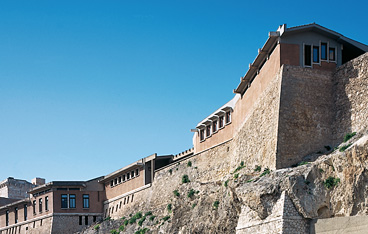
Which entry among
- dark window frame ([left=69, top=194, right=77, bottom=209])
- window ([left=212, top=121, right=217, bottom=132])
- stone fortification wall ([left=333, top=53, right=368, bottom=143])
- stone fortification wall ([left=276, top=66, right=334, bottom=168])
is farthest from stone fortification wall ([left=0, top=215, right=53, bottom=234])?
stone fortification wall ([left=333, top=53, right=368, bottom=143])

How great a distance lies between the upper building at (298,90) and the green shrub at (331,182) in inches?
190

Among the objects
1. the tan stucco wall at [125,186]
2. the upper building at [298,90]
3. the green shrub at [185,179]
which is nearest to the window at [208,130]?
the green shrub at [185,179]

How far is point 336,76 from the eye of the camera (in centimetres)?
3647

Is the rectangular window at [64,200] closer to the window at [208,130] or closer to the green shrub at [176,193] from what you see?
the green shrub at [176,193]

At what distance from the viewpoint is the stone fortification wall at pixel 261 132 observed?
120ft

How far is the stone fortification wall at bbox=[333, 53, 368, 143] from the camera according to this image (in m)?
34.0

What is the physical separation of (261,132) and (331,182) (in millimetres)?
9589

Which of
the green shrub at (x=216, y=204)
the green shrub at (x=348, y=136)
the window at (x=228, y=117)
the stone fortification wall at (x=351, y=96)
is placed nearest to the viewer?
the green shrub at (x=348, y=136)

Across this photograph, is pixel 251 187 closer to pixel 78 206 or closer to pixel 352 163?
pixel 352 163

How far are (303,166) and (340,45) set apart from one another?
9.28 metres

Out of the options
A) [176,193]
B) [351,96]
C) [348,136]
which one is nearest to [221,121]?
[176,193]

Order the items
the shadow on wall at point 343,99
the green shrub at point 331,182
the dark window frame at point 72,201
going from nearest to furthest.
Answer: the green shrub at point 331,182
the shadow on wall at point 343,99
the dark window frame at point 72,201

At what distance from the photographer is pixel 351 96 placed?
35.0m

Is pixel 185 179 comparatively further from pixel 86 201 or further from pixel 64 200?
pixel 64 200
